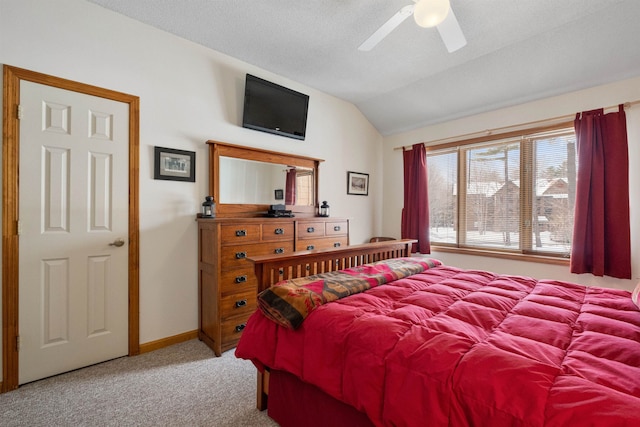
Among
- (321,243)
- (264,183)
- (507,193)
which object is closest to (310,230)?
(321,243)

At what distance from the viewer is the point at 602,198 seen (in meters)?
2.73

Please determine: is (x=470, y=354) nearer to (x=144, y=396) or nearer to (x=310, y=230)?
(x=144, y=396)

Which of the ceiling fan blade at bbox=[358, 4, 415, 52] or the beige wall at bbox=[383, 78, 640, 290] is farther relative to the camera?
the beige wall at bbox=[383, 78, 640, 290]

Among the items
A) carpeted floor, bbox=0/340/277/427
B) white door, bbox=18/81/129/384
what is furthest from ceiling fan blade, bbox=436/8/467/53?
carpeted floor, bbox=0/340/277/427

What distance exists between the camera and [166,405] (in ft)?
5.77

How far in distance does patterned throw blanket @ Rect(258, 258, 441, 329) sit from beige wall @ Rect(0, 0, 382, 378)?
149cm

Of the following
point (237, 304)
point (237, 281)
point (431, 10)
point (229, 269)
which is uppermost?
point (431, 10)

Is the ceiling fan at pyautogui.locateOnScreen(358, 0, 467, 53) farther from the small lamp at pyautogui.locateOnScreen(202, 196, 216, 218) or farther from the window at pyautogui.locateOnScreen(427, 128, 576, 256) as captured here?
the window at pyautogui.locateOnScreen(427, 128, 576, 256)

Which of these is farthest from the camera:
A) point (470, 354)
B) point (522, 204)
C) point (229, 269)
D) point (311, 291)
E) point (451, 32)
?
point (522, 204)

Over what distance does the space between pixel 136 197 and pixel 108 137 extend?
1.68 feet

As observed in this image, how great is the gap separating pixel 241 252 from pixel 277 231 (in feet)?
1.41

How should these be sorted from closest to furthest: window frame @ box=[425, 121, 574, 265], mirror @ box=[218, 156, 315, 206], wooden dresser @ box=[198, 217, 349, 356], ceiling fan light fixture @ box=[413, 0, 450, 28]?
ceiling fan light fixture @ box=[413, 0, 450, 28] < wooden dresser @ box=[198, 217, 349, 356] < mirror @ box=[218, 156, 315, 206] < window frame @ box=[425, 121, 574, 265]

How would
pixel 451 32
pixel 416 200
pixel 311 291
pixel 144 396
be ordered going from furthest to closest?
pixel 416 200 < pixel 451 32 < pixel 144 396 < pixel 311 291

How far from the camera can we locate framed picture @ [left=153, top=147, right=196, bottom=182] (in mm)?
2530
